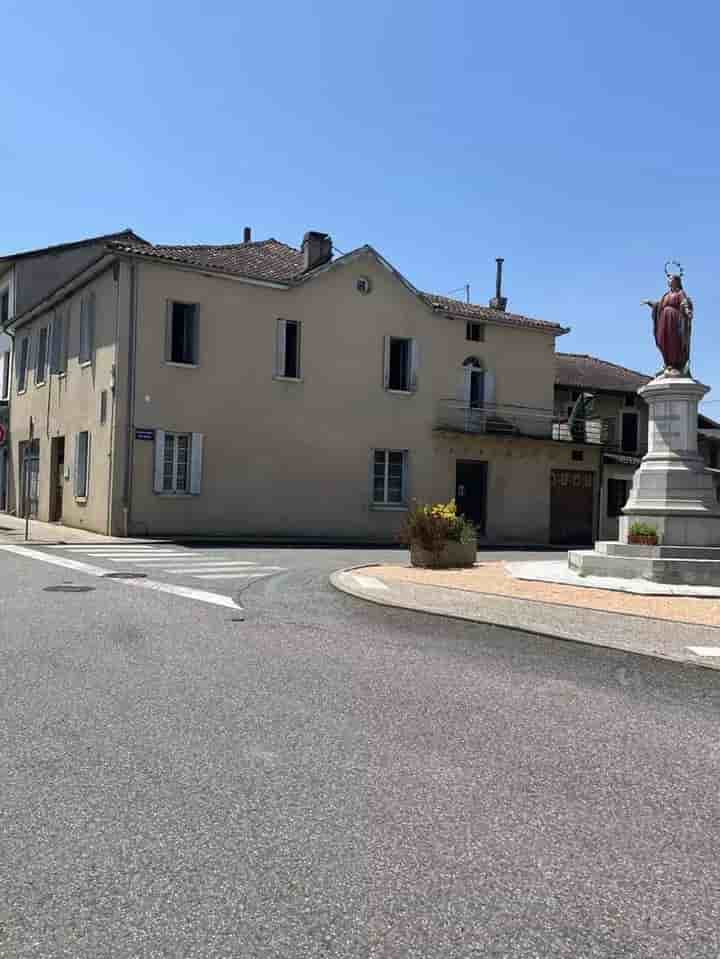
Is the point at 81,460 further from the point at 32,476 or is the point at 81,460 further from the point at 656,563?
the point at 656,563

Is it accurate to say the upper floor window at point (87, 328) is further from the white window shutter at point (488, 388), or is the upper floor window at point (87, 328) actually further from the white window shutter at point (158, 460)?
the white window shutter at point (488, 388)

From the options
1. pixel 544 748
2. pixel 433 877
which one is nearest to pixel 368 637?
pixel 544 748

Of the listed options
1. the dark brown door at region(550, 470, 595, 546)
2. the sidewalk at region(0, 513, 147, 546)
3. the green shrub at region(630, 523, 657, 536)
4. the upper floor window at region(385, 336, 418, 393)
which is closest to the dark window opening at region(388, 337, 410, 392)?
the upper floor window at region(385, 336, 418, 393)

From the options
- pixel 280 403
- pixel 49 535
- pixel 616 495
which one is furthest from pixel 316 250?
pixel 616 495

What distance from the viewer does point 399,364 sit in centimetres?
2780

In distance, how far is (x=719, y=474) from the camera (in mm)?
39469

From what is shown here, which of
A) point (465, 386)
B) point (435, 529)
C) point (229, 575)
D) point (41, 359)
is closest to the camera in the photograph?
point (229, 575)

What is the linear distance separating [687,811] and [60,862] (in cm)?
258

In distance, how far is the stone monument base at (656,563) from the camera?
13.3m

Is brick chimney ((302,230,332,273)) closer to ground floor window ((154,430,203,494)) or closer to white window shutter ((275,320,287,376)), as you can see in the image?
white window shutter ((275,320,287,376))

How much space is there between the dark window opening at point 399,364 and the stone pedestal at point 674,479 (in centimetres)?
1240

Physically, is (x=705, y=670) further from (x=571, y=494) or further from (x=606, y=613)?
(x=571, y=494)

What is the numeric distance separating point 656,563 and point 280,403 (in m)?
13.7

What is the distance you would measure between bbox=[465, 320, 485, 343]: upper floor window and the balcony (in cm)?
210
